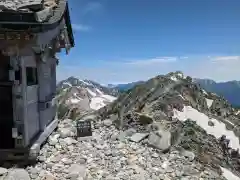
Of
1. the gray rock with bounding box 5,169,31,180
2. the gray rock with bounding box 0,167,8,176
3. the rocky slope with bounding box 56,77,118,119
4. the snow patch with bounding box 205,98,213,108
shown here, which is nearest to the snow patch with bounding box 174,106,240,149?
the snow patch with bounding box 205,98,213,108

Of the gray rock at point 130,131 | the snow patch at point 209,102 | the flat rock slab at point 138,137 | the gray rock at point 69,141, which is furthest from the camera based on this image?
the snow patch at point 209,102

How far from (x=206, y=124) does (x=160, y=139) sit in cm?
574

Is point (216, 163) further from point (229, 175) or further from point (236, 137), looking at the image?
point (236, 137)

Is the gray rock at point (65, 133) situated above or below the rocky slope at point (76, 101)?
above

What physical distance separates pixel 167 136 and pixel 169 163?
1453 millimetres

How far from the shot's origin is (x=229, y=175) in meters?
12.1

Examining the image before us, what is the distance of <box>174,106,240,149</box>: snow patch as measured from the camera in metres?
17.1

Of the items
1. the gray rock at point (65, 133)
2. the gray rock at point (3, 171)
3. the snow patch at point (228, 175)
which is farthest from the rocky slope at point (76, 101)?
the snow patch at point (228, 175)

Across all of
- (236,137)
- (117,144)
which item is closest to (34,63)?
(117,144)

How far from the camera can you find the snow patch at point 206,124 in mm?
17141

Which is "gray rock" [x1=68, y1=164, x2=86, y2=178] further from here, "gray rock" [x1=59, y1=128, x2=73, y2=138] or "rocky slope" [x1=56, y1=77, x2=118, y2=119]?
"rocky slope" [x1=56, y1=77, x2=118, y2=119]

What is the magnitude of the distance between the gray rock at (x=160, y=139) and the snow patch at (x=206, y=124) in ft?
13.2

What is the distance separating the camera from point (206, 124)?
1767cm

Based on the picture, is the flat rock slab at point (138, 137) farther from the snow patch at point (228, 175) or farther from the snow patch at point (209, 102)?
the snow patch at point (209, 102)
